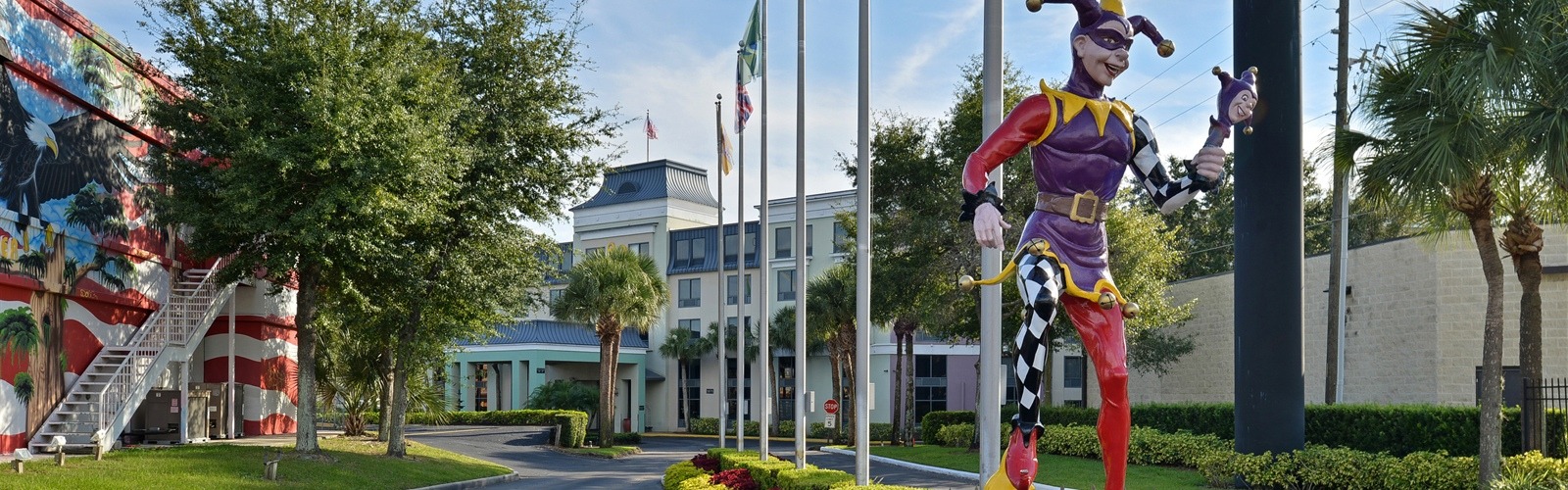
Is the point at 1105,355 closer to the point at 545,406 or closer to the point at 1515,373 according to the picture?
the point at 1515,373

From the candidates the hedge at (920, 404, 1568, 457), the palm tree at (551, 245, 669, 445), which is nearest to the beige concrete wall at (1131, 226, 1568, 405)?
the hedge at (920, 404, 1568, 457)

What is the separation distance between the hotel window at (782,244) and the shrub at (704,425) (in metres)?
8.79

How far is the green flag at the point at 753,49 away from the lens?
2622 cm

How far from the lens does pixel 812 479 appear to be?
16828 millimetres

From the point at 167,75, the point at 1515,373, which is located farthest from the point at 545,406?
the point at 1515,373

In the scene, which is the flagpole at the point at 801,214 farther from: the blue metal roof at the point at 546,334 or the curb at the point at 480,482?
the blue metal roof at the point at 546,334

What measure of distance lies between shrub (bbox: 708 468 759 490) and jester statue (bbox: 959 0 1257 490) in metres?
12.8

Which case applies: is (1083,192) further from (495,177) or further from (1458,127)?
(495,177)

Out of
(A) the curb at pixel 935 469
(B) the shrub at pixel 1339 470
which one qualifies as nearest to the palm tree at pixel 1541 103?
(B) the shrub at pixel 1339 470

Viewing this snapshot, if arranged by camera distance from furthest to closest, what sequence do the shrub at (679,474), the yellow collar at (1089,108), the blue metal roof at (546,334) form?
the blue metal roof at (546,334), the shrub at (679,474), the yellow collar at (1089,108)

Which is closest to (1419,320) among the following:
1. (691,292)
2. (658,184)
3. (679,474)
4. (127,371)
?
(679,474)

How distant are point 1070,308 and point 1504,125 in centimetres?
1043

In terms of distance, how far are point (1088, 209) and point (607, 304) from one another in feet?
130

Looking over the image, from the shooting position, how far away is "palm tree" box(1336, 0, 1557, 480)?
51.6 ft
